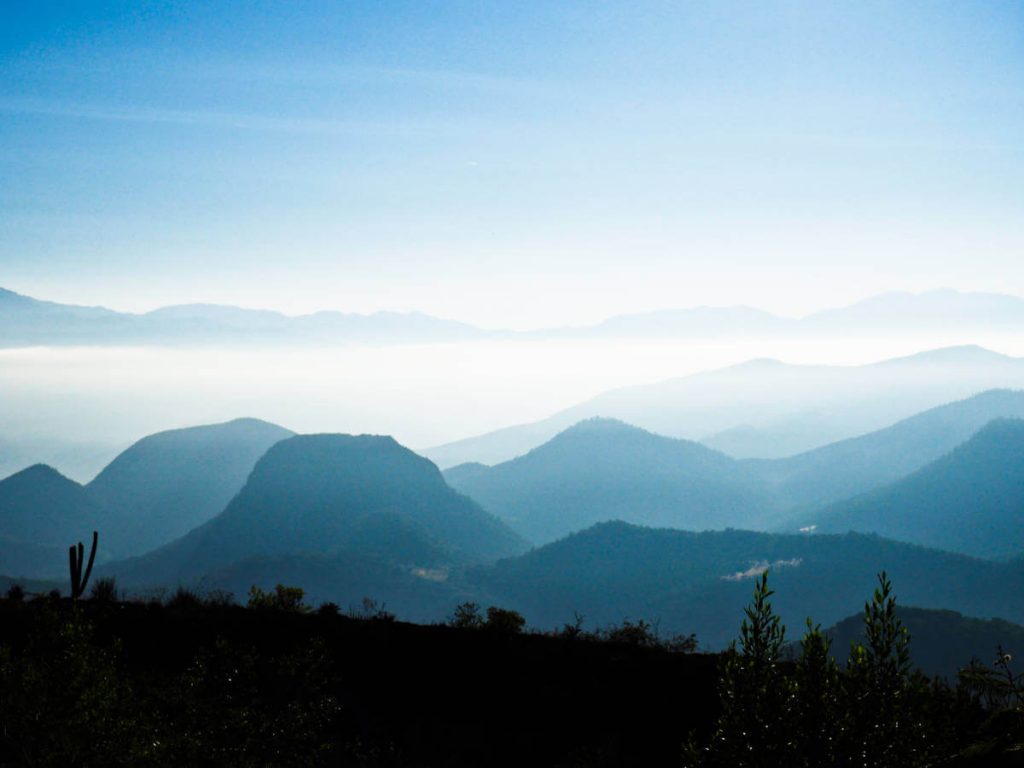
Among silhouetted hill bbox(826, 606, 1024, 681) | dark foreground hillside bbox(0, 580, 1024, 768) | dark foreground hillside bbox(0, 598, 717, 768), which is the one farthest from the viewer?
silhouetted hill bbox(826, 606, 1024, 681)

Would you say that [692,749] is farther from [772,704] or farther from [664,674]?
[664,674]

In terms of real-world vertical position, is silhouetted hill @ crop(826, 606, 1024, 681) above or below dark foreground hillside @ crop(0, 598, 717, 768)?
below

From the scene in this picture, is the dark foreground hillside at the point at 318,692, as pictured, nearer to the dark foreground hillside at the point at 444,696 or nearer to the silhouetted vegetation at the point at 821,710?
the dark foreground hillside at the point at 444,696

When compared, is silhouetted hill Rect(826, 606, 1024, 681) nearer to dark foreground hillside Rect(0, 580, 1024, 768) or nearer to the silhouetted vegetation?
dark foreground hillside Rect(0, 580, 1024, 768)

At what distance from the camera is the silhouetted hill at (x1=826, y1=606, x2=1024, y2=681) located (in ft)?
513

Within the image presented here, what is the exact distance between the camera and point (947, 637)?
16150cm

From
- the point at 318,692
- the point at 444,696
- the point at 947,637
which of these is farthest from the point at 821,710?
the point at 947,637


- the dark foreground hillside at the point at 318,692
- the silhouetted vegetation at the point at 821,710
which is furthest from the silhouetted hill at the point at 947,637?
the silhouetted vegetation at the point at 821,710

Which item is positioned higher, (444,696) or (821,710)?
(821,710)

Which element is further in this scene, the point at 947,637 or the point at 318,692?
the point at 947,637

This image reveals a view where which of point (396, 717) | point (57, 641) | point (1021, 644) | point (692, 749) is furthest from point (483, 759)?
point (1021, 644)

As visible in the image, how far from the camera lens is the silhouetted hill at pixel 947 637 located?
513 feet

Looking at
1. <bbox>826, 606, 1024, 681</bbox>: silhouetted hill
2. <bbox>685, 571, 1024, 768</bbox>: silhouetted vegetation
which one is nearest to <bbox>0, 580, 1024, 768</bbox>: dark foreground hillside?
<bbox>685, 571, 1024, 768</bbox>: silhouetted vegetation

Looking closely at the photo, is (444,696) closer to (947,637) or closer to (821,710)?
(821,710)
